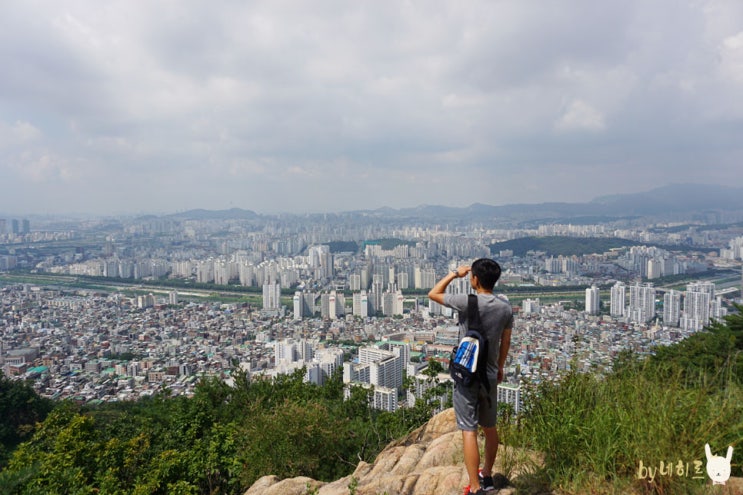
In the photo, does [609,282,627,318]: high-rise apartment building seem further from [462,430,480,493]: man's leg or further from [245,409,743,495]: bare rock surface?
[462,430,480,493]: man's leg

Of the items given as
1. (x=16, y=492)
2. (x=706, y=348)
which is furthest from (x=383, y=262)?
(x=16, y=492)

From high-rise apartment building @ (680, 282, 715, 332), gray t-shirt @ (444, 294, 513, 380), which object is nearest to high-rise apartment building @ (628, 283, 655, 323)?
high-rise apartment building @ (680, 282, 715, 332)

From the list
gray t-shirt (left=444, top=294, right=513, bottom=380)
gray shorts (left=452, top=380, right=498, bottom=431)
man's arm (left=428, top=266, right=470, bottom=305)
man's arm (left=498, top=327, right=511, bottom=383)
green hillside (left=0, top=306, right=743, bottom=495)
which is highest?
man's arm (left=428, top=266, right=470, bottom=305)

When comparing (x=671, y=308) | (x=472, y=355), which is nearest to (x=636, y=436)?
(x=472, y=355)

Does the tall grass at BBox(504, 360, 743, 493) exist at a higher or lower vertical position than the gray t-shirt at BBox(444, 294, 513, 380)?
lower

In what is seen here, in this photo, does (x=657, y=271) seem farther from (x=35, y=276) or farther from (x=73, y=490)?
(x=35, y=276)

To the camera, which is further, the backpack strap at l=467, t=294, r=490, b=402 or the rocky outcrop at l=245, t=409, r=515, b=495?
the rocky outcrop at l=245, t=409, r=515, b=495

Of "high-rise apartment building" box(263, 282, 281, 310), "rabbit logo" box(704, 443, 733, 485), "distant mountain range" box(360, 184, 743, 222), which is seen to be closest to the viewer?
"rabbit logo" box(704, 443, 733, 485)
